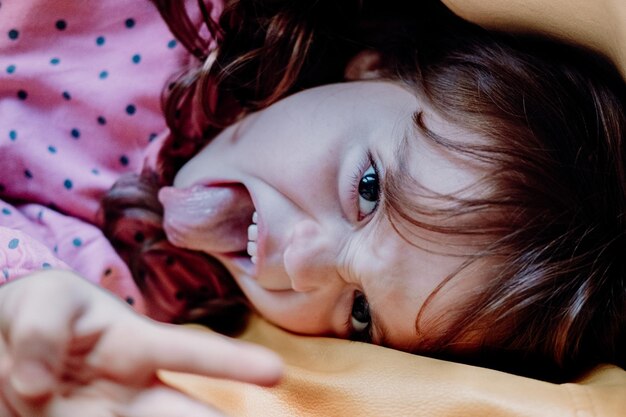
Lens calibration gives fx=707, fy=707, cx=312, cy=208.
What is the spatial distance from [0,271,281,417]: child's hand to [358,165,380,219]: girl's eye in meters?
0.39

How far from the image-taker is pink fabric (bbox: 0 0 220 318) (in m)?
1.06

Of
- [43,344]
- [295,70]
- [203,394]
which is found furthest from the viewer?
[295,70]

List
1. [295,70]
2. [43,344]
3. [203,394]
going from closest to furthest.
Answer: [43,344]
[203,394]
[295,70]

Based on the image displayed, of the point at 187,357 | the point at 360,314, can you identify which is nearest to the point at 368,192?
the point at 360,314

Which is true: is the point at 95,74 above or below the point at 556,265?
above

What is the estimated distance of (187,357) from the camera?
0.54 m

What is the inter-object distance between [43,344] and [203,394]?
32 cm

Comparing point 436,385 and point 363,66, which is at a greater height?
point 363,66

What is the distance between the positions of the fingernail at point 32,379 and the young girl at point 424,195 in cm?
40

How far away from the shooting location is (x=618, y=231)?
2.92 ft

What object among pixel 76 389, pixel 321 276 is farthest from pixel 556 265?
pixel 76 389

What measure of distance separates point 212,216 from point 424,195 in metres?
0.33

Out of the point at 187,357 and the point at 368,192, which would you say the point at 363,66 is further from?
the point at 187,357

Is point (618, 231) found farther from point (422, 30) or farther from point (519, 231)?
point (422, 30)
